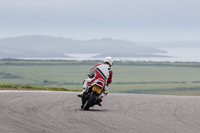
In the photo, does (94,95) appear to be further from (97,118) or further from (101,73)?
(97,118)

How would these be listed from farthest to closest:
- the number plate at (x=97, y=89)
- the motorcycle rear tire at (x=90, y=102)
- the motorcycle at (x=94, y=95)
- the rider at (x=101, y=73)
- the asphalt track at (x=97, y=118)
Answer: the rider at (x=101, y=73) → the number plate at (x=97, y=89) → the motorcycle at (x=94, y=95) → the motorcycle rear tire at (x=90, y=102) → the asphalt track at (x=97, y=118)

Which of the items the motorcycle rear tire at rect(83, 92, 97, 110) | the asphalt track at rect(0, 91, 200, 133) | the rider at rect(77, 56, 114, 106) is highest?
the rider at rect(77, 56, 114, 106)

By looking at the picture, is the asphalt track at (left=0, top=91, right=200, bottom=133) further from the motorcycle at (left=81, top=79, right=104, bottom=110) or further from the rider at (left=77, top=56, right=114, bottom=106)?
the rider at (left=77, top=56, right=114, bottom=106)

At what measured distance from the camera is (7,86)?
1124 inches

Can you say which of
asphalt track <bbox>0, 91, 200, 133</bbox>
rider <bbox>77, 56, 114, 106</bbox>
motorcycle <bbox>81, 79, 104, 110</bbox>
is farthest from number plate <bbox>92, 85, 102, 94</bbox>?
asphalt track <bbox>0, 91, 200, 133</bbox>

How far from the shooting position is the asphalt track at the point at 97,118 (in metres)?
11.7

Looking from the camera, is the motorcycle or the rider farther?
the rider

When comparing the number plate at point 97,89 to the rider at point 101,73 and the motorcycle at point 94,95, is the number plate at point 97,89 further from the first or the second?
the rider at point 101,73

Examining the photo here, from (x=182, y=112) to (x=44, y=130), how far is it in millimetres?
6509

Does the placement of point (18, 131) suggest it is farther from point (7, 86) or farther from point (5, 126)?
point (7, 86)

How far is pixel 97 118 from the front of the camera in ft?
45.4

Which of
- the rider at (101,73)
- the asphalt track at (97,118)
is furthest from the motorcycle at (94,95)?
the asphalt track at (97,118)

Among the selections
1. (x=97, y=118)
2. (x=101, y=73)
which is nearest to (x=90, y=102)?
(x=101, y=73)

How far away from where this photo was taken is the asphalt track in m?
11.7
